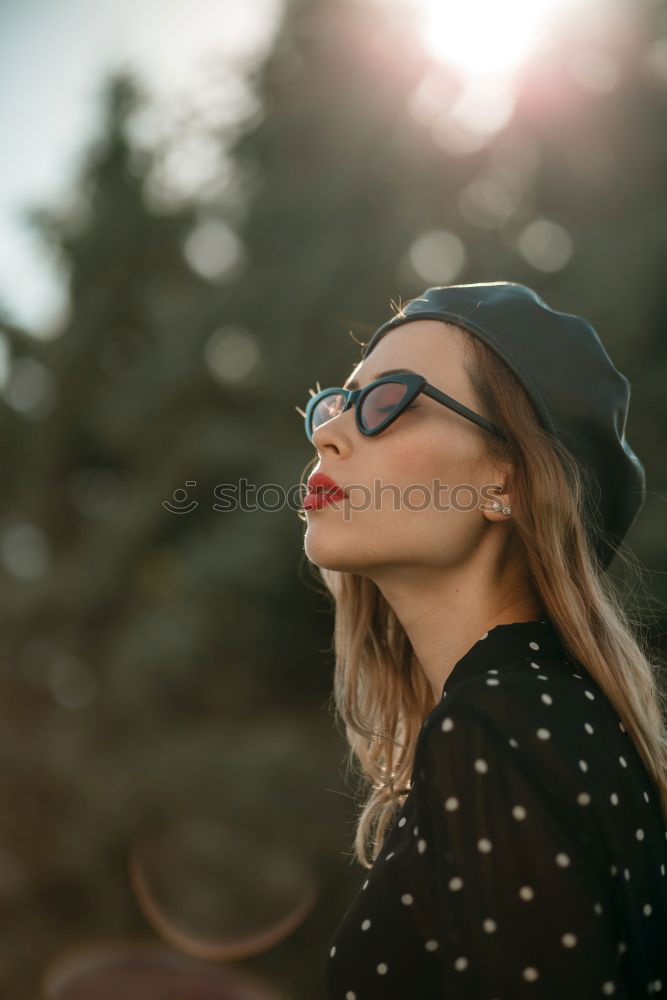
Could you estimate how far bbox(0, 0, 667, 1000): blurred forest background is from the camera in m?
Result: 7.72

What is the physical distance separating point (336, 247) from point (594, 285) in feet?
10.8

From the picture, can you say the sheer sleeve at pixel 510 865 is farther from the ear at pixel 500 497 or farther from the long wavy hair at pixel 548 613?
the ear at pixel 500 497

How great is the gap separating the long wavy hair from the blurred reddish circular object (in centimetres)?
666

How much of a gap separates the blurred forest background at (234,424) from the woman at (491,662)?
3.84 metres

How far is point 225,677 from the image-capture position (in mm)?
9062

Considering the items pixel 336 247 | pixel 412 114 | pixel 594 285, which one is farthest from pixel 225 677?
pixel 412 114

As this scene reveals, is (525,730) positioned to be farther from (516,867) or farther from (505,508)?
(505,508)

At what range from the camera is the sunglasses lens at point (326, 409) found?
2.43 m

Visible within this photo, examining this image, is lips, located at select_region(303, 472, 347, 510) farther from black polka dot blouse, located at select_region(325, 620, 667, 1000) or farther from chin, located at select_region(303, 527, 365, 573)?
black polka dot blouse, located at select_region(325, 620, 667, 1000)

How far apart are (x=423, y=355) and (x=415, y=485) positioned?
1.15 feet

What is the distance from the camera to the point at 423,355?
2.19 meters

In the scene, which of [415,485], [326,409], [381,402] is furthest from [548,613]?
[326,409]

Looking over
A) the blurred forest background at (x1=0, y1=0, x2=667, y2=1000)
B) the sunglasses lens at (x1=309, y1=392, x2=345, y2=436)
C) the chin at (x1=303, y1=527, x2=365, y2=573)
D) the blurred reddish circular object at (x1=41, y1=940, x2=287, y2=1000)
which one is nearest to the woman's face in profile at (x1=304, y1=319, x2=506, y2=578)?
the chin at (x1=303, y1=527, x2=365, y2=573)

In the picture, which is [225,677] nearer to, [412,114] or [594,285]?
[594,285]
